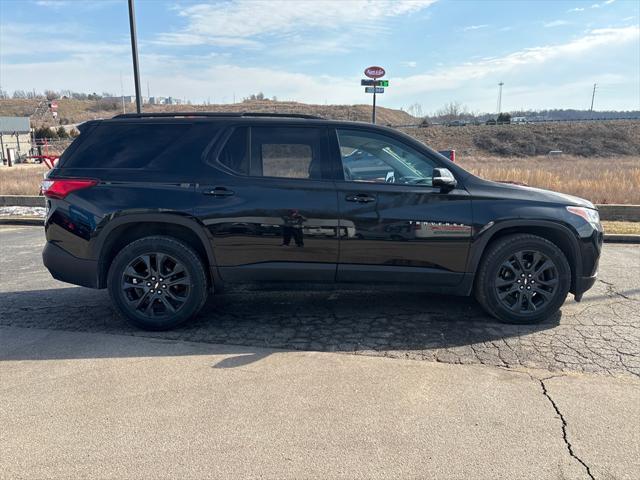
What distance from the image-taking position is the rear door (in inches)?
169

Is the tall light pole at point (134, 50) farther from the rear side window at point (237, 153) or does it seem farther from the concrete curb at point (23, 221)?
the rear side window at point (237, 153)

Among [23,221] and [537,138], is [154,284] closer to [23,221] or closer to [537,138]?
[23,221]

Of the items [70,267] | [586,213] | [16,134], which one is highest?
[16,134]

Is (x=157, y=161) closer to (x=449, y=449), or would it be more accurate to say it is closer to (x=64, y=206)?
(x=64, y=206)

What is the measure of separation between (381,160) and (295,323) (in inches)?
69.5

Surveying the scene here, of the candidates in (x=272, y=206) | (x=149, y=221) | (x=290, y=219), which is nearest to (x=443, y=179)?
(x=290, y=219)

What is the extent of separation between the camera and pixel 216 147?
443 centimetres

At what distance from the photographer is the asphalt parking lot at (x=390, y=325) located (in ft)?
12.9

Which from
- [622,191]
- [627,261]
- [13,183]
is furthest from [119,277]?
[13,183]

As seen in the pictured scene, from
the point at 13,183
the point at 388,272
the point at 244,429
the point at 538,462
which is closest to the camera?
the point at 538,462

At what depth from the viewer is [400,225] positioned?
429 cm

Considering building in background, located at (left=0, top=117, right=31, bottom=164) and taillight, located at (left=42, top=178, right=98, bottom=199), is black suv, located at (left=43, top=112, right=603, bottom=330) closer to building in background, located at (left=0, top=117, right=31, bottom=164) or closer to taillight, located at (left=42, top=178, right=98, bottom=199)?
taillight, located at (left=42, top=178, right=98, bottom=199)

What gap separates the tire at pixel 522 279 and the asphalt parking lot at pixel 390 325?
175 mm

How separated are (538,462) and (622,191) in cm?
1160
